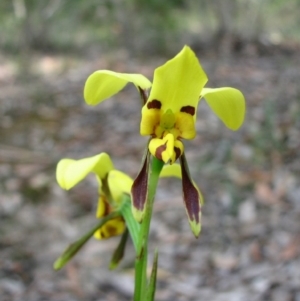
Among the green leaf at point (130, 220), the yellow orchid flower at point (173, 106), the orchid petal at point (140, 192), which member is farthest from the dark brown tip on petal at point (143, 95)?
the green leaf at point (130, 220)

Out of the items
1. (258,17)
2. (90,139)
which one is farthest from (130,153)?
(258,17)

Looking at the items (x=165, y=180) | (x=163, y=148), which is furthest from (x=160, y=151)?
(x=165, y=180)

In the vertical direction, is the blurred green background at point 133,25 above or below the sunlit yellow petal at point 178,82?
above

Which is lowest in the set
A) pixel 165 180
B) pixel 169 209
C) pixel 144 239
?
pixel 144 239

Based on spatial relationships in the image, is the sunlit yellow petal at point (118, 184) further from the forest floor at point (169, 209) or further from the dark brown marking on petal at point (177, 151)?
the forest floor at point (169, 209)

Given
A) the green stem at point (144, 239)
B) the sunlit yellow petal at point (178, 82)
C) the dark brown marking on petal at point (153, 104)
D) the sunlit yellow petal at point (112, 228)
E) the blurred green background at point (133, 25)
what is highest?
the blurred green background at point (133, 25)

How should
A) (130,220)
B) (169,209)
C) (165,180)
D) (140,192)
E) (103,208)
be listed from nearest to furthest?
1. (140,192)
2. (130,220)
3. (103,208)
4. (169,209)
5. (165,180)

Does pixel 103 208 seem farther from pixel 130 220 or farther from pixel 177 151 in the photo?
pixel 177 151
